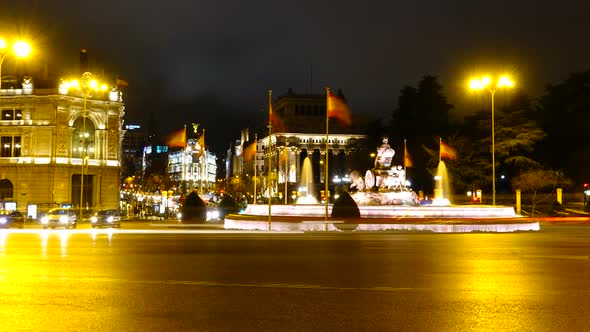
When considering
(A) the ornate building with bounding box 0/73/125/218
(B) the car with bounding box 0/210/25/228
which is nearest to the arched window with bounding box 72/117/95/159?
(A) the ornate building with bounding box 0/73/125/218

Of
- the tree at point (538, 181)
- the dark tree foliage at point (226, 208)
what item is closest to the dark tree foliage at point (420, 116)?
the tree at point (538, 181)

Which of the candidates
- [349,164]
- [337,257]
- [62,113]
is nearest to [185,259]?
[337,257]

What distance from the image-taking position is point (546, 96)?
89312mm

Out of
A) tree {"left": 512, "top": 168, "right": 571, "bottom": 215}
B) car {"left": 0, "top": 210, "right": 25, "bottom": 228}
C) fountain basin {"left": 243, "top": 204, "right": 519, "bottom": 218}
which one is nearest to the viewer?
fountain basin {"left": 243, "top": 204, "right": 519, "bottom": 218}

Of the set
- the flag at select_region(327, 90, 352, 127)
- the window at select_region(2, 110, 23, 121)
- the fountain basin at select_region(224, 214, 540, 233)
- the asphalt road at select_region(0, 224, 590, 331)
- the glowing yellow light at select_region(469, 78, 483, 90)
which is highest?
the window at select_region(2, 110, 23, 121)

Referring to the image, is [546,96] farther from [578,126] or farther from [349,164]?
[349,164]

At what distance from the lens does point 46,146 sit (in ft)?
257

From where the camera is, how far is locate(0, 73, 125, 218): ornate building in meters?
77.4

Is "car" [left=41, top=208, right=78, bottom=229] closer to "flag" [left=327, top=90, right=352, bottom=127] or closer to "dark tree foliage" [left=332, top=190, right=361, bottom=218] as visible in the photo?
"dark tree foliage" [left=332, top=190, right=361, bottom=218]

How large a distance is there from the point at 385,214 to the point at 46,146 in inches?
1939

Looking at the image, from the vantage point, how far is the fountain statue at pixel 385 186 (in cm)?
4484

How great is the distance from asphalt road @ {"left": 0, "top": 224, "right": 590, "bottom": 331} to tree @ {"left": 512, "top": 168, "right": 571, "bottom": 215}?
169ft

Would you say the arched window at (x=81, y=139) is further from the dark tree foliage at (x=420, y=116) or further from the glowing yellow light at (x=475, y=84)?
the glowing yellow light at (x=475, y=84)

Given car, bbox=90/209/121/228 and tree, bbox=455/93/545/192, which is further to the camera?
tree, bbox=455/93/545/192
